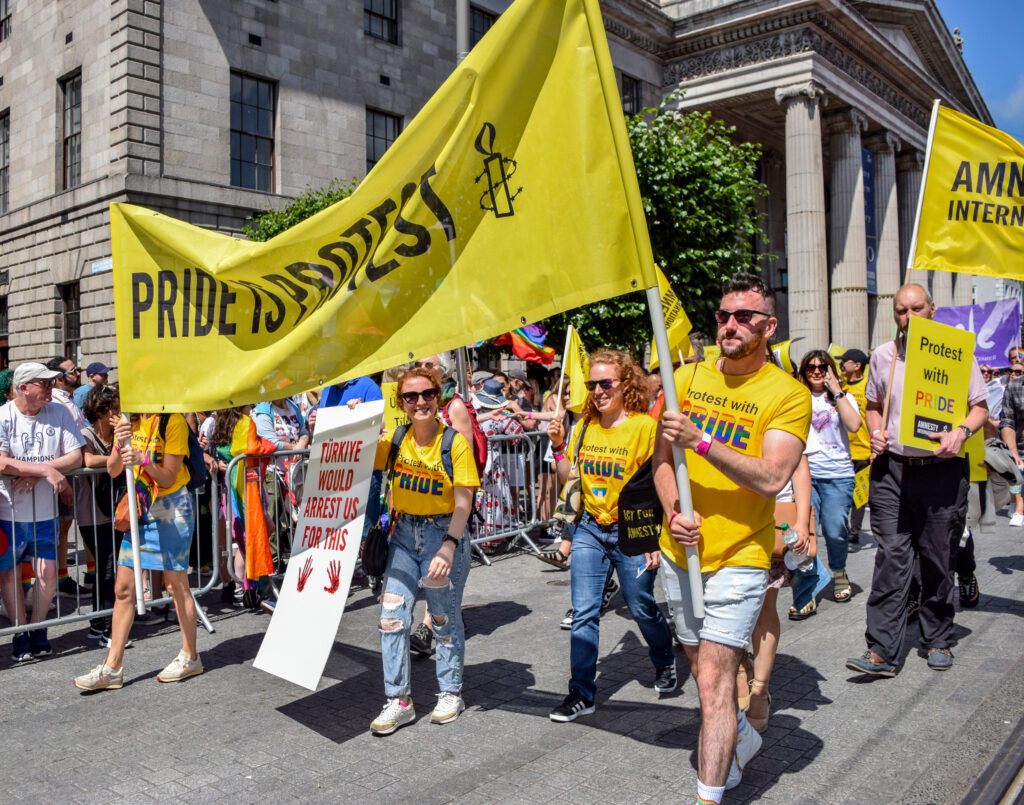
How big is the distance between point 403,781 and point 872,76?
112ft

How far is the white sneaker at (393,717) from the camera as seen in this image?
175 inches

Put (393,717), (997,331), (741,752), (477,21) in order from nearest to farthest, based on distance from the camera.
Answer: (741,752) < (393,717) < (997,331) < (477,21)

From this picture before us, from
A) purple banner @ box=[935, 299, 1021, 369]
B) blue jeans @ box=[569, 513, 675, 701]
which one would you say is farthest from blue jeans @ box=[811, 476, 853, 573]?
purple banner @ box=[935, 299, 1021, 369]

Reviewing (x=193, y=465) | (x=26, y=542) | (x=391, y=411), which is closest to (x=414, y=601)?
(x=193, y=465)

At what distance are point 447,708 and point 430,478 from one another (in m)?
1.20

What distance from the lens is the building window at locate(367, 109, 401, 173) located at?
22.0 meters

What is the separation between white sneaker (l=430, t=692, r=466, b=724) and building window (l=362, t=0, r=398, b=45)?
20.5m

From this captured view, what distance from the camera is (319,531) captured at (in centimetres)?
489

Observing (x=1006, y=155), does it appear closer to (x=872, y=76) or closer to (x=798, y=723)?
(x=798, y=723)

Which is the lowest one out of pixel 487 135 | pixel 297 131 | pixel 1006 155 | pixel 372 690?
pixel 372 690

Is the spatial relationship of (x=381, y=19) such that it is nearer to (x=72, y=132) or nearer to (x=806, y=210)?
(x=72, y=132)

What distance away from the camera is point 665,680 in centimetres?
500

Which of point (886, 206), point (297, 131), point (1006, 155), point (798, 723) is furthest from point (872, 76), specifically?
point (798, 723)

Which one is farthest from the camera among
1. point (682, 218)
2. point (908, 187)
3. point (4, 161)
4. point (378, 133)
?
point (908, 187)
